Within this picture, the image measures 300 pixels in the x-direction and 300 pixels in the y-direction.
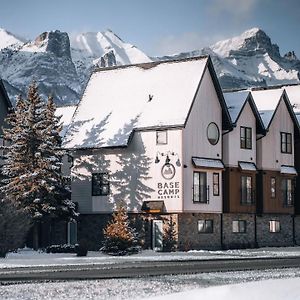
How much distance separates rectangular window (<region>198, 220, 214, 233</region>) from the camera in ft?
186

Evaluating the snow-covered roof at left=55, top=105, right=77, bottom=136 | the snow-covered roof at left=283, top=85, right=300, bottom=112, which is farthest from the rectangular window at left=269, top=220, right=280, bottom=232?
the snow-covered roof at left=55, top=105, right=77, bottom=136

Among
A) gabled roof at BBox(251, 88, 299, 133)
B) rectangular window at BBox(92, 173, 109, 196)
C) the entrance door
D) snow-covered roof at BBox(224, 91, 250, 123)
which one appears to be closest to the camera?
the entrance door

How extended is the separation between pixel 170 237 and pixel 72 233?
8.35 meters

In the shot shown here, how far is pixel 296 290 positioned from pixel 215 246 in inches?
1352

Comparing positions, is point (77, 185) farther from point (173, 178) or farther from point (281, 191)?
point (281, 191)

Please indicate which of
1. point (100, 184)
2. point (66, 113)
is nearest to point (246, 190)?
point (100, 184)

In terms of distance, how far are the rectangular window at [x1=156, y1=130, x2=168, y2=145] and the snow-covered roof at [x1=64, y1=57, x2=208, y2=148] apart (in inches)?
20.5

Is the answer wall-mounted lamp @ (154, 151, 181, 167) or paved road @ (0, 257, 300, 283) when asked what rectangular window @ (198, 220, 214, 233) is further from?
paved road @ (0, 257, 300, 283)

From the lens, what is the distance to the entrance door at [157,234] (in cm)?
5522

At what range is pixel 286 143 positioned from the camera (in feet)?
214

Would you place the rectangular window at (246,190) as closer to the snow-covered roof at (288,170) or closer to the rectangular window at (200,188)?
the snow-covered roof at (288,170)

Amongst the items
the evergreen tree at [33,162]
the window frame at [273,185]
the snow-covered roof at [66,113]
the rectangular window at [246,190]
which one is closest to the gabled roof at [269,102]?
the window frame at [273,185]

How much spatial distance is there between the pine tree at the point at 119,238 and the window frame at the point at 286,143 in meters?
18.4

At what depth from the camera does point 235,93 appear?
6253 cm
